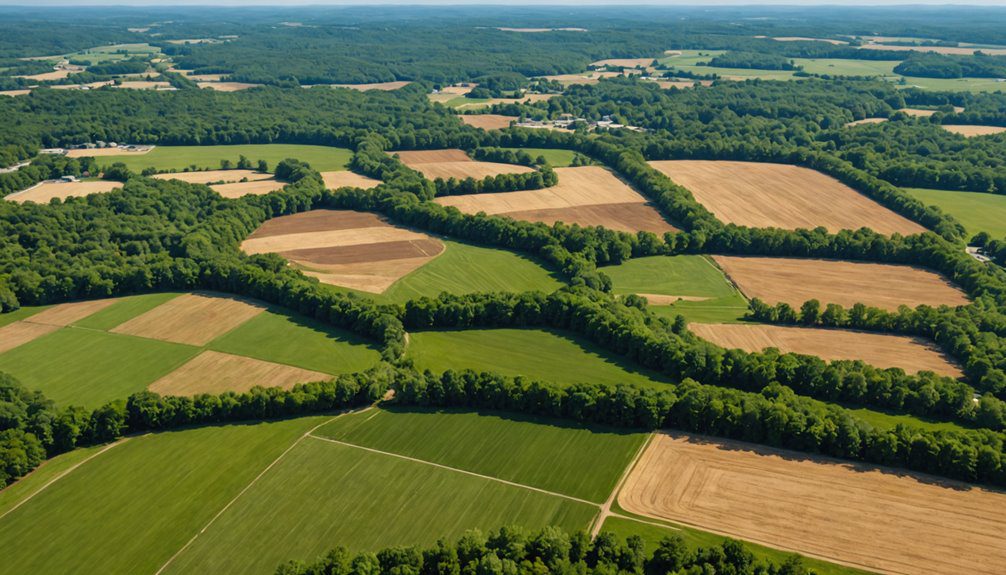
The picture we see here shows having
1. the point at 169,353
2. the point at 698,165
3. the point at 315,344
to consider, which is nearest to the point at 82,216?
the point at 169,353

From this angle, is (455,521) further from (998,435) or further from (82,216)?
(82,216)

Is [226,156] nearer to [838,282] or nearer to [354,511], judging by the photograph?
[838,282]

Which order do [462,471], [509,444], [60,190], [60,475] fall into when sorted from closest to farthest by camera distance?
[60,475]
[462,471]
[509,444]
[60,190]

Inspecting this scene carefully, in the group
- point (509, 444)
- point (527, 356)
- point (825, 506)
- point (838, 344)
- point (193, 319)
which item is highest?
point (838, 344)

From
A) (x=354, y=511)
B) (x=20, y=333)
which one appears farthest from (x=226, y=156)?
(x=354, y=511)

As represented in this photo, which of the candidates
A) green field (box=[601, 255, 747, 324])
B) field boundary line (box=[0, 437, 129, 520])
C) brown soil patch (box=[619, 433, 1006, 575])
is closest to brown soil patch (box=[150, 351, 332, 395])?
field boundary line (box=[0, 437, 129, 520])

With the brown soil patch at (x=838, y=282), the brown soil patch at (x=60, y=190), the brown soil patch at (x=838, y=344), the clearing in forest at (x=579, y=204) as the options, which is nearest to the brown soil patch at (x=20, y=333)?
the brown soil patch at (x=60, y=190)

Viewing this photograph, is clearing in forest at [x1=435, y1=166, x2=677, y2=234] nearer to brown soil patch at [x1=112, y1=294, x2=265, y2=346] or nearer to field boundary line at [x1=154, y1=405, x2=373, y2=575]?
brown soil patch at [x1=112, y1=294, x2=265, y2=346]

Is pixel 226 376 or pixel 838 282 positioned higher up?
pixel 838 282
